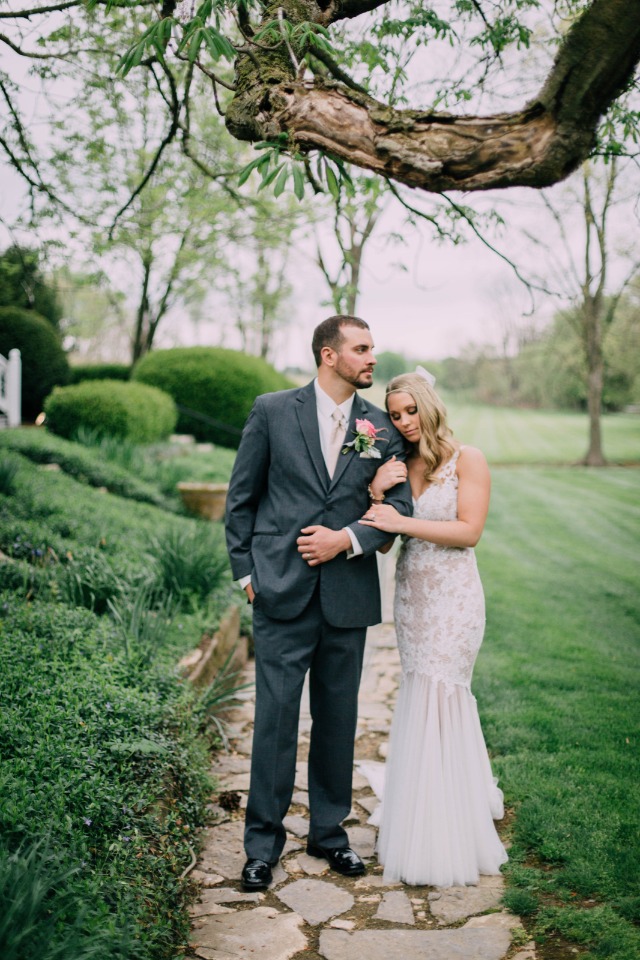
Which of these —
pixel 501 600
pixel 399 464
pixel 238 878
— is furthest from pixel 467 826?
pixel 501 600

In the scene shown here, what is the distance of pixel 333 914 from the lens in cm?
302

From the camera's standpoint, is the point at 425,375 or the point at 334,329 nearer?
the point at 334,329

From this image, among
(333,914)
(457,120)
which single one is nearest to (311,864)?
(333,914)

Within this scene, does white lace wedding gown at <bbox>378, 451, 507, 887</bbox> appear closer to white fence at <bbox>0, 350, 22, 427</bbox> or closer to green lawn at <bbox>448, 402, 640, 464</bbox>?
white fence at <bbox>0, 350, 22, 427</bbox>

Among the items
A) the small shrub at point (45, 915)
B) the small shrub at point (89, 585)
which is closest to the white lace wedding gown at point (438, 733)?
the small shrub at point (45, 915)

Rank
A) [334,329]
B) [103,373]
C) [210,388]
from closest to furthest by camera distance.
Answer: [334,329]
[210,388]
[103,373]

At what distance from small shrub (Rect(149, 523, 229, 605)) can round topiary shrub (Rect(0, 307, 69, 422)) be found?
13.0 m

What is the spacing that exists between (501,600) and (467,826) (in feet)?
15.1

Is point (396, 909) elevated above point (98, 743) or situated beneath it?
situated beneath

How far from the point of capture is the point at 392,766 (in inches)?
137

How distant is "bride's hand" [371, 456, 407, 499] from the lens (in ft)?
10.8

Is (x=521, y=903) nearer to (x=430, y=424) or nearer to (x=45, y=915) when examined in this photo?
(x=45, y=915)

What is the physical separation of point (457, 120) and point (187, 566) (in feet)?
12.5

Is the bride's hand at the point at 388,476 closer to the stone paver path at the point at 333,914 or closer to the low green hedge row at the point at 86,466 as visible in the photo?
the stone paver path at the point at 333,914
